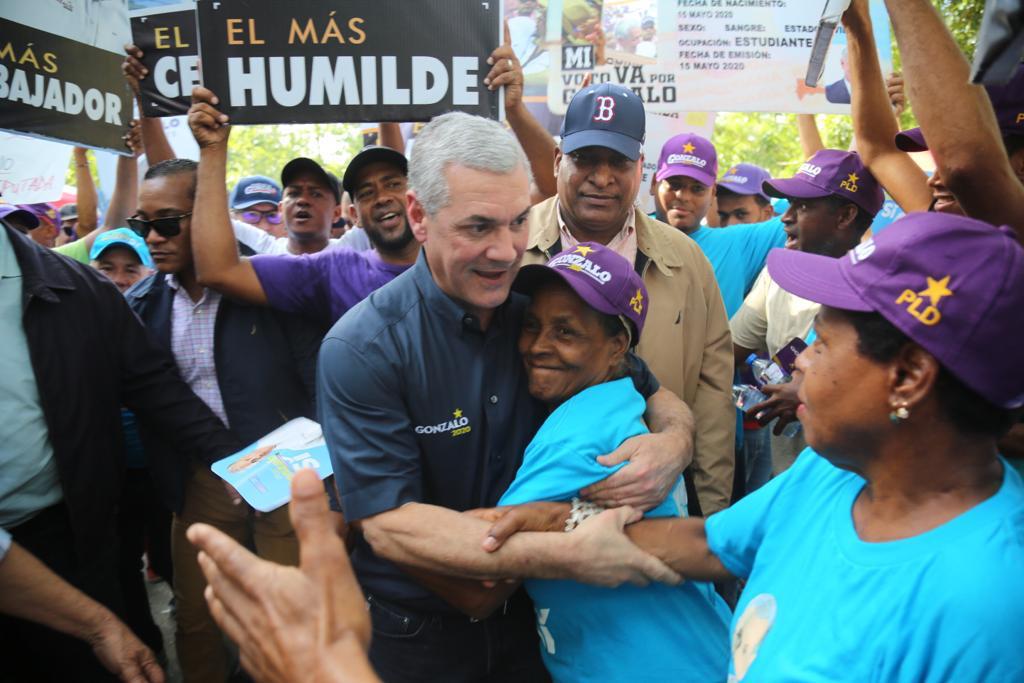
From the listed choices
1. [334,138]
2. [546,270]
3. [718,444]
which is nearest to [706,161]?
[718,444]

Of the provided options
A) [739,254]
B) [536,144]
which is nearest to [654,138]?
[739,254]

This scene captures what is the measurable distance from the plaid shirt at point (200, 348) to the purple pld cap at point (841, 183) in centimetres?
304

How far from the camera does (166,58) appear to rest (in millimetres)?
3541

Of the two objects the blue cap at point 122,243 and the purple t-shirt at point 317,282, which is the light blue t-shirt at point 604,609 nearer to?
the purple t-shirt at point 317,282

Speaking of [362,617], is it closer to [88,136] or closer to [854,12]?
[854,12]

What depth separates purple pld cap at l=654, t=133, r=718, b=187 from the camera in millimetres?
5140

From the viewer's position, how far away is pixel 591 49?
5277mm

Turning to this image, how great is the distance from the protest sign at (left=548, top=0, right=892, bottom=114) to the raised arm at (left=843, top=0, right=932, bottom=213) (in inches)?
74.2

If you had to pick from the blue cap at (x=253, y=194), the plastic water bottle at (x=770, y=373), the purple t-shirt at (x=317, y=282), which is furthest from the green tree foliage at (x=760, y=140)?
the purple t-shirt at (x=317, y=282)

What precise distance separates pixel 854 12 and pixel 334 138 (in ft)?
82.2

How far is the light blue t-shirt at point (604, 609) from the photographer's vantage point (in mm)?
2051

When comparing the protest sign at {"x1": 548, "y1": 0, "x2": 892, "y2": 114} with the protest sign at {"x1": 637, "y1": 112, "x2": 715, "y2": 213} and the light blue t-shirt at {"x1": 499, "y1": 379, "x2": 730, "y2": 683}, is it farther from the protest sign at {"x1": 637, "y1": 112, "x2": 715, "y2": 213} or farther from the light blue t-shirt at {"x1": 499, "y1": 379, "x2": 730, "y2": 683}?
the light blue t-shirt at {"x1": 499, "y1": 379, "x2": 730, "y2": 683}

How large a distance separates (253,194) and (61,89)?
11.2 ft

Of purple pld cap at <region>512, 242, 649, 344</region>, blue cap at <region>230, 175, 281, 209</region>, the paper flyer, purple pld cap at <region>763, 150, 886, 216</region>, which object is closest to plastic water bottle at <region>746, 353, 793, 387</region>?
purple pld cap at <region>763, 150, 886, 216</region>
